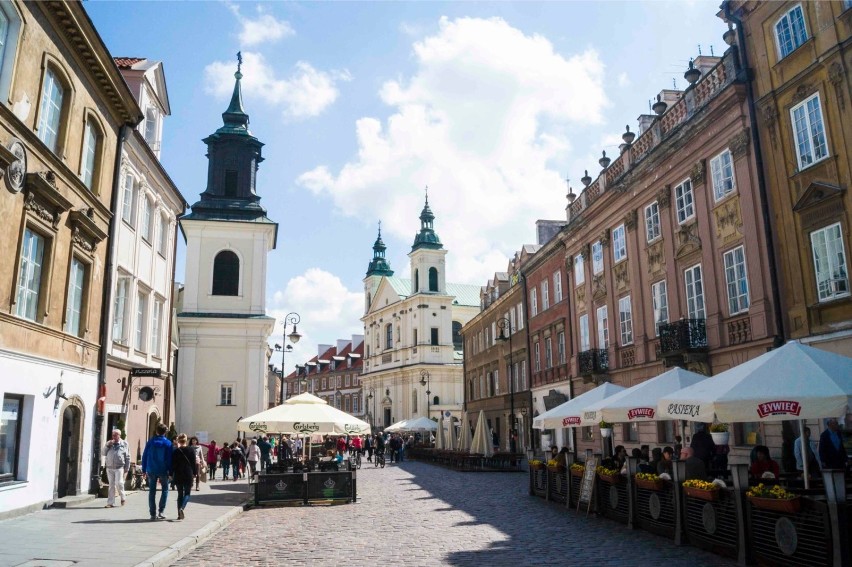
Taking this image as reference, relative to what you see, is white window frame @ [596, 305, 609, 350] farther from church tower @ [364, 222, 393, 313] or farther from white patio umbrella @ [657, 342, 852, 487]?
church tower @ [364, 222, 393, 313]

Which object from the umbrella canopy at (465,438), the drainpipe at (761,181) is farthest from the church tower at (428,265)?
the drainpipe at (761,181)

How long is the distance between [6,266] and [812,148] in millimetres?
17458

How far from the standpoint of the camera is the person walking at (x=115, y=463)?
50.2 feet

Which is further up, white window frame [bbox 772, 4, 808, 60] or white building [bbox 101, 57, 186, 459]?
white window frame [bbox 772, 4, 808, 60]

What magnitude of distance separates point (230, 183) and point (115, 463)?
26.6 meters

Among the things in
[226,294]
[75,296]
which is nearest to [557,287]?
[226,294]

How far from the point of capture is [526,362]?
39094 millimetres

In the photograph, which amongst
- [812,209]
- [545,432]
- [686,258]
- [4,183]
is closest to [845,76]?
[812,209]

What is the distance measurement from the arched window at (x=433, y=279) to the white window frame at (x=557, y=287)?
50.8m

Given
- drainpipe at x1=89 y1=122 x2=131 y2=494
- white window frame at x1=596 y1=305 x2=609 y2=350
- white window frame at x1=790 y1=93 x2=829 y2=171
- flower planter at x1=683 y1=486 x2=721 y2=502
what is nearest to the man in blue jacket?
drainpipe at x1=89 y1=122 x2=131 y2=494

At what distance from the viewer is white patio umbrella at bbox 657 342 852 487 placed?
9320 mm

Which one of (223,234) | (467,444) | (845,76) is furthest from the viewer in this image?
(223,234)

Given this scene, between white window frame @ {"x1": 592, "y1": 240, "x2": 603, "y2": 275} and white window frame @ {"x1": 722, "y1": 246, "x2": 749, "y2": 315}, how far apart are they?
8748 mm

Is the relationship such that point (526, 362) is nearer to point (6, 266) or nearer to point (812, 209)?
point (812, 209)
